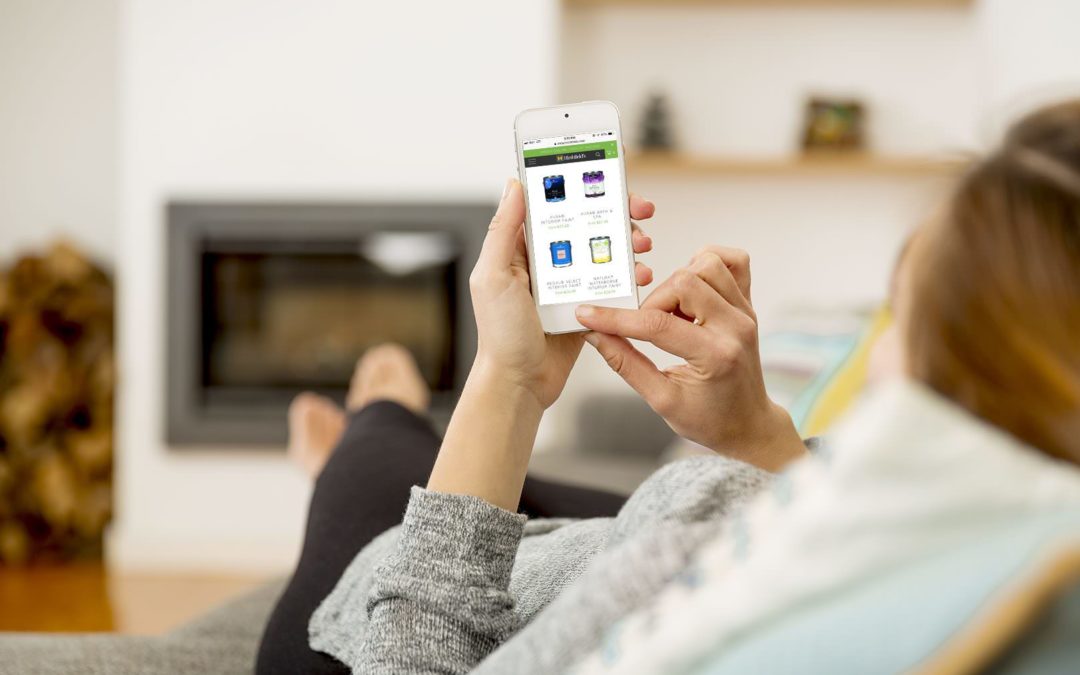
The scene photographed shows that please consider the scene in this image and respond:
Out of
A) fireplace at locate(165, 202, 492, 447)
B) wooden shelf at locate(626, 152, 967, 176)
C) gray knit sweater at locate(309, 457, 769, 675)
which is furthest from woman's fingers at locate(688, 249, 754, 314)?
wooden shelf at locate(626, 152, 967, 176)

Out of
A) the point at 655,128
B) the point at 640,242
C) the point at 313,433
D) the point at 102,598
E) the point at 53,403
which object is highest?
the point at 655,128

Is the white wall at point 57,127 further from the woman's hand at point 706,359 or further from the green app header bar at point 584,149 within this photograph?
the woman's hand at point 706,359

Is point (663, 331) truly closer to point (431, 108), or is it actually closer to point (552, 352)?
point (552, 352)

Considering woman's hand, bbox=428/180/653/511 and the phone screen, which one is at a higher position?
the phone screen

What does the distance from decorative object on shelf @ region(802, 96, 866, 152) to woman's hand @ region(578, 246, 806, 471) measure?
268 cm

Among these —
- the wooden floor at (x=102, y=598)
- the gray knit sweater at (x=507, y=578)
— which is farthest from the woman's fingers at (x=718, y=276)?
the wooden floor at (x=102, y=598)

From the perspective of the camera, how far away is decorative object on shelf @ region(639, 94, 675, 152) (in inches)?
136

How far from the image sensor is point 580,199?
3.15 feet

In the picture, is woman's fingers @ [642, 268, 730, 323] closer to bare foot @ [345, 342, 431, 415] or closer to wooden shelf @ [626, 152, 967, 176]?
bare foot @ [345, 342, 431, 415]

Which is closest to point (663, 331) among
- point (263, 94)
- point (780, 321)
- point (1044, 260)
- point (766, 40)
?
point (1044, 260)

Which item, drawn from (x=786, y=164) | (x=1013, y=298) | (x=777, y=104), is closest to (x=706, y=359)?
(x=1013, y=298)

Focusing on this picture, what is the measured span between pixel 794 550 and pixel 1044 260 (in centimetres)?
15

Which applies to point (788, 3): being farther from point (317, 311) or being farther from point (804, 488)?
point (804, 488)

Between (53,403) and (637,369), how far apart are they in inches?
116
